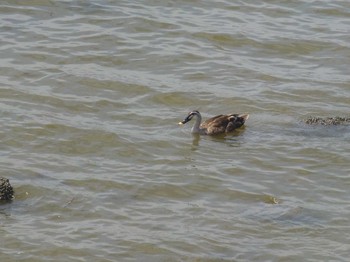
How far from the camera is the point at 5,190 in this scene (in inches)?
433

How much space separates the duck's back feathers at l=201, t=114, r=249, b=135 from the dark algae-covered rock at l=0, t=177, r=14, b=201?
3471 mm

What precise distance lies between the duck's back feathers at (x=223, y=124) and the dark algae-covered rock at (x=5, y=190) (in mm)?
3471

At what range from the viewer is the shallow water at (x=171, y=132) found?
413 inches

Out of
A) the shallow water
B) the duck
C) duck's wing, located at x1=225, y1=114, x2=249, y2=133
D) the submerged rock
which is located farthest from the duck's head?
the submerged rock

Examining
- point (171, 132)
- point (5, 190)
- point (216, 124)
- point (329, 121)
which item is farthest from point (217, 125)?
point (5, 190)

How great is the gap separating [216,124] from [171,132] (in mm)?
624

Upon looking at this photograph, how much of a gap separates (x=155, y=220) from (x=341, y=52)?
23.4 feet

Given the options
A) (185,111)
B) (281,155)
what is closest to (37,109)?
(185,111)

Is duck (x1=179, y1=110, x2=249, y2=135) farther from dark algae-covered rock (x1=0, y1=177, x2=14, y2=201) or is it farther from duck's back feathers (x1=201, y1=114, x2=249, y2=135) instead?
dark algae-covered rock (x1=0, y1=177, x2=14, y2=201)

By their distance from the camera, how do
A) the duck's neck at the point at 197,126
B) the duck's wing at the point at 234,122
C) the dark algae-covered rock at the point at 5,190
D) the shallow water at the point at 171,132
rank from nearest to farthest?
the shallow water at the point at 171,132, the dark algae-covered rock at the point at 5,190, the duck's wing at the point at 234,122, the duck's neck at the point at 197,126

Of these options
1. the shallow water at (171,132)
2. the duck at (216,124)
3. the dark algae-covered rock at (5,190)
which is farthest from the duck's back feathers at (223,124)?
the dark algae-covered rock at (5,190)

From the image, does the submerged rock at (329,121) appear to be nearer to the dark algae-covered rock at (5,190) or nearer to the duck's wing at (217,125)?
the duck's wing at (217,125)

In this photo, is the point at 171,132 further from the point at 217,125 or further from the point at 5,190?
the point at 5,190

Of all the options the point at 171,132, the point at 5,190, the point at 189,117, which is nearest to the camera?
the point at 5,190
